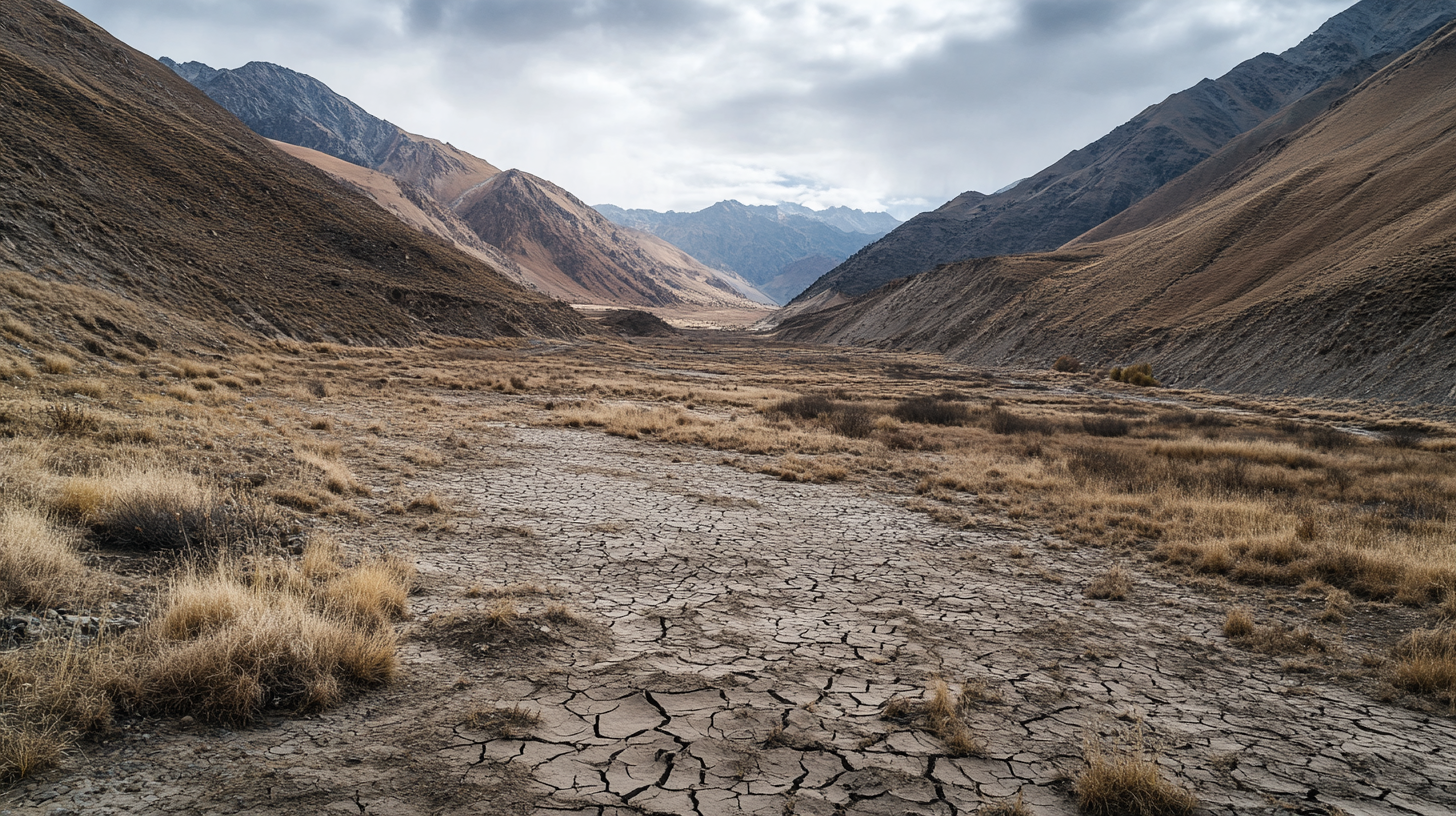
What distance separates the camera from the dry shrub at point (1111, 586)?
7.84m

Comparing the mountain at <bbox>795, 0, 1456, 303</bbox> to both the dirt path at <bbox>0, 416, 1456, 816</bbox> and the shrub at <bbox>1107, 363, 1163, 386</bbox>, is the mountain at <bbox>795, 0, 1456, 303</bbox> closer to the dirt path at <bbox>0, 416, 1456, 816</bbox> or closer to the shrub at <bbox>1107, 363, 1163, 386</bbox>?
the shrub at <bbox>1107, 363, 1163, 386</bbox>

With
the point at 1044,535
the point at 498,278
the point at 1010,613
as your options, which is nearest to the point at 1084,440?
the point at 1044,535

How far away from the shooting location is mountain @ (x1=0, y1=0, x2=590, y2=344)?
2650 cm

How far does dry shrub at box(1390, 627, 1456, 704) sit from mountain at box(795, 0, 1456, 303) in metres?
149

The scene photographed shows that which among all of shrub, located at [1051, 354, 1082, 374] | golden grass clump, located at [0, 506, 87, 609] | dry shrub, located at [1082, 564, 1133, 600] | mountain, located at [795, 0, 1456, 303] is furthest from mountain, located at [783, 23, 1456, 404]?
mountain, located at [795, 0, 1456, 303]

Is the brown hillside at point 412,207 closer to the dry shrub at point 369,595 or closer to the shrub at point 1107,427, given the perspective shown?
the shrub at point 1107,427

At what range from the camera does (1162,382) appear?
43.5 meters

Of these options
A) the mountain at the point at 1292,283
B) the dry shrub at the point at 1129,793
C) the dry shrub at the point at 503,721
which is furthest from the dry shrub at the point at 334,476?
the mountain at the point at 1292,283

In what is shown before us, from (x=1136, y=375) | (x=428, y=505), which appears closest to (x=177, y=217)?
(x=428, y=505)

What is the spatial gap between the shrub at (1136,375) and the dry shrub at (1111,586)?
40777mm

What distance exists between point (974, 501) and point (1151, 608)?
5.26 metres

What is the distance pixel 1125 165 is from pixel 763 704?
207 metres

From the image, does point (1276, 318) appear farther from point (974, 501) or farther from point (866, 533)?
point (866, 533)

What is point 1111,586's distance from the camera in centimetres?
798
